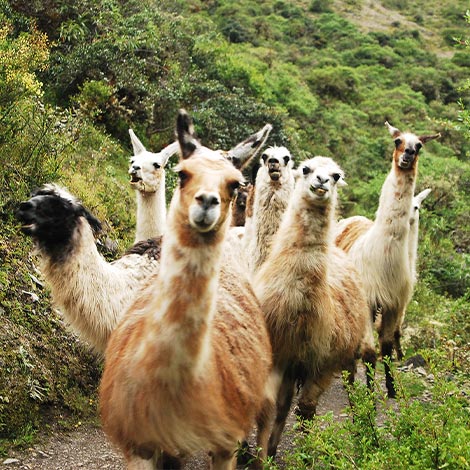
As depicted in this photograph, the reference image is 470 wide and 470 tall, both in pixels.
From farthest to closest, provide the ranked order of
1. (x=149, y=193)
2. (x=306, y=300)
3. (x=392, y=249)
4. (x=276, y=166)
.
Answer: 1. (x=392, y=249)
2. (x=149, y=193)
3. (x=276, y=166)
4. (x=306, y=300)

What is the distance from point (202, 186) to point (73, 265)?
2.09 meters

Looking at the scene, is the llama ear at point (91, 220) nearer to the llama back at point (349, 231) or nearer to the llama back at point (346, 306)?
the llama back at point (346, 306)

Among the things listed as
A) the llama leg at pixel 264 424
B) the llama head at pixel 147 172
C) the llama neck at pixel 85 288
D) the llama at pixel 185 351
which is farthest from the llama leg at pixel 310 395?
the llama head at pixel 147 172

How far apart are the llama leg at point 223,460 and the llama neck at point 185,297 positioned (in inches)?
29.4

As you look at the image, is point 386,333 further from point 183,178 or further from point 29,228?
point 183,178

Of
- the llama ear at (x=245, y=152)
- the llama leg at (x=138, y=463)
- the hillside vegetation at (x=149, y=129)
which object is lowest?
the hillside vegetation at (x=149, y=129)

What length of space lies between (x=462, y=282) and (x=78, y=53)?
315 inches

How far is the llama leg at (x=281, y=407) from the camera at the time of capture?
4.47m

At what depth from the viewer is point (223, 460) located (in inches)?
129

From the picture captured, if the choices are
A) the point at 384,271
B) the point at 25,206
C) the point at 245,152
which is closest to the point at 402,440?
the point at 245,152

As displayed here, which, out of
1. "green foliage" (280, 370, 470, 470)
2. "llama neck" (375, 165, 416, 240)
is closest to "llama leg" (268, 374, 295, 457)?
"green foliage" (280, 370, 470, 470)

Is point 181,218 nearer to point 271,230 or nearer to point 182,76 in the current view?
point 271,230

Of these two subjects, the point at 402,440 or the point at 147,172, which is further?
the point at 147,172

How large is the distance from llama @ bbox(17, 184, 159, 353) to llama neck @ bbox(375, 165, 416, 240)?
114 inches
